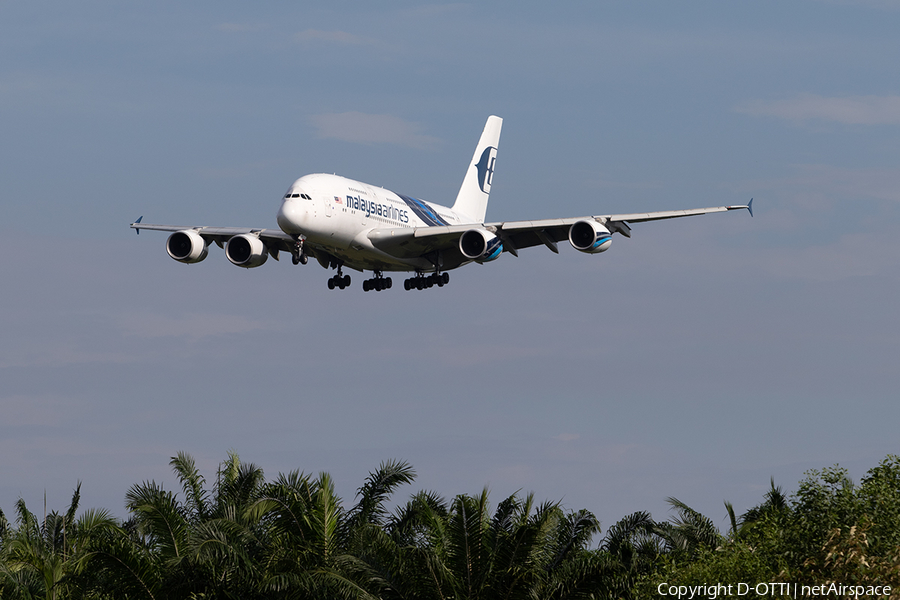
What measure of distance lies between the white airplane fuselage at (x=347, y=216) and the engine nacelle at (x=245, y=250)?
2.82 m

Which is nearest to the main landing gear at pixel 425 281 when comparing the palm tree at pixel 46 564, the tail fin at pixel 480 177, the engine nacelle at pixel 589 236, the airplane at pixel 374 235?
the airplane at pixel 374 235

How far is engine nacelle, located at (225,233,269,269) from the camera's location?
44281 mm

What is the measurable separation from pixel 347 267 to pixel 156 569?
2094cm

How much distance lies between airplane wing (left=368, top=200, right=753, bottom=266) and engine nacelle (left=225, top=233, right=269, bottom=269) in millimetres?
4454

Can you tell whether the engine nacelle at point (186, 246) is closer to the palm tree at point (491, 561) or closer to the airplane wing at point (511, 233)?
the airplane wing at point (511, 233)

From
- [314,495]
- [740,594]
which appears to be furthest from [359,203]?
[740,594]

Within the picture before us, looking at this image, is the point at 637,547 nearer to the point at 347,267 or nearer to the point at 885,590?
the point at 885,590

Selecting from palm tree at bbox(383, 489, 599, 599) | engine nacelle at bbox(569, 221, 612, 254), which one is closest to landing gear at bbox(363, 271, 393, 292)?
engine nacelle at bbox(569, 221, 612, 254)

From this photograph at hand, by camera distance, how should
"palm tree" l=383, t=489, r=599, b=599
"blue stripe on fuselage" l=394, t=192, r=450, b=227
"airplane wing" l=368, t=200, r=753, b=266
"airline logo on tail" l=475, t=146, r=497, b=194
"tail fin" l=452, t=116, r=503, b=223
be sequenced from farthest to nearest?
1. "airline logo on tail" l=475, t=146, r=497, b=194
2. "tail fin" l=452, t=116, r=503, b=223
3. "blue stripe on fuselage" l=394, t=192, r=450, b=227
4. "airplane wing" l=368, t=200, r=753, b=266
5. "palm tree" l=383, t=489, r=599, b=599

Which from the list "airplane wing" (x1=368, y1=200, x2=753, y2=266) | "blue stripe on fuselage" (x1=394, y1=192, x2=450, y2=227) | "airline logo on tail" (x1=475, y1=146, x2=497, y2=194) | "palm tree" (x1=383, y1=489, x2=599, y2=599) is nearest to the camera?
"palm tree" (x1=383, y1=489, x2=599, y2=599)

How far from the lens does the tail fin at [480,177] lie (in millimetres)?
66250

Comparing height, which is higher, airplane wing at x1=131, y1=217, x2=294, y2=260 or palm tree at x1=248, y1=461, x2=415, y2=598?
airplane wing at x1=131, y1=217, x2=294, y2=260

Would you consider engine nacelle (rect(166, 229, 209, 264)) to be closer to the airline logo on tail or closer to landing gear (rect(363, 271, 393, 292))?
landing gear (rect(363, 271, 393, 292))

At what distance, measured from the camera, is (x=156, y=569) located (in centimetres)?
2878
